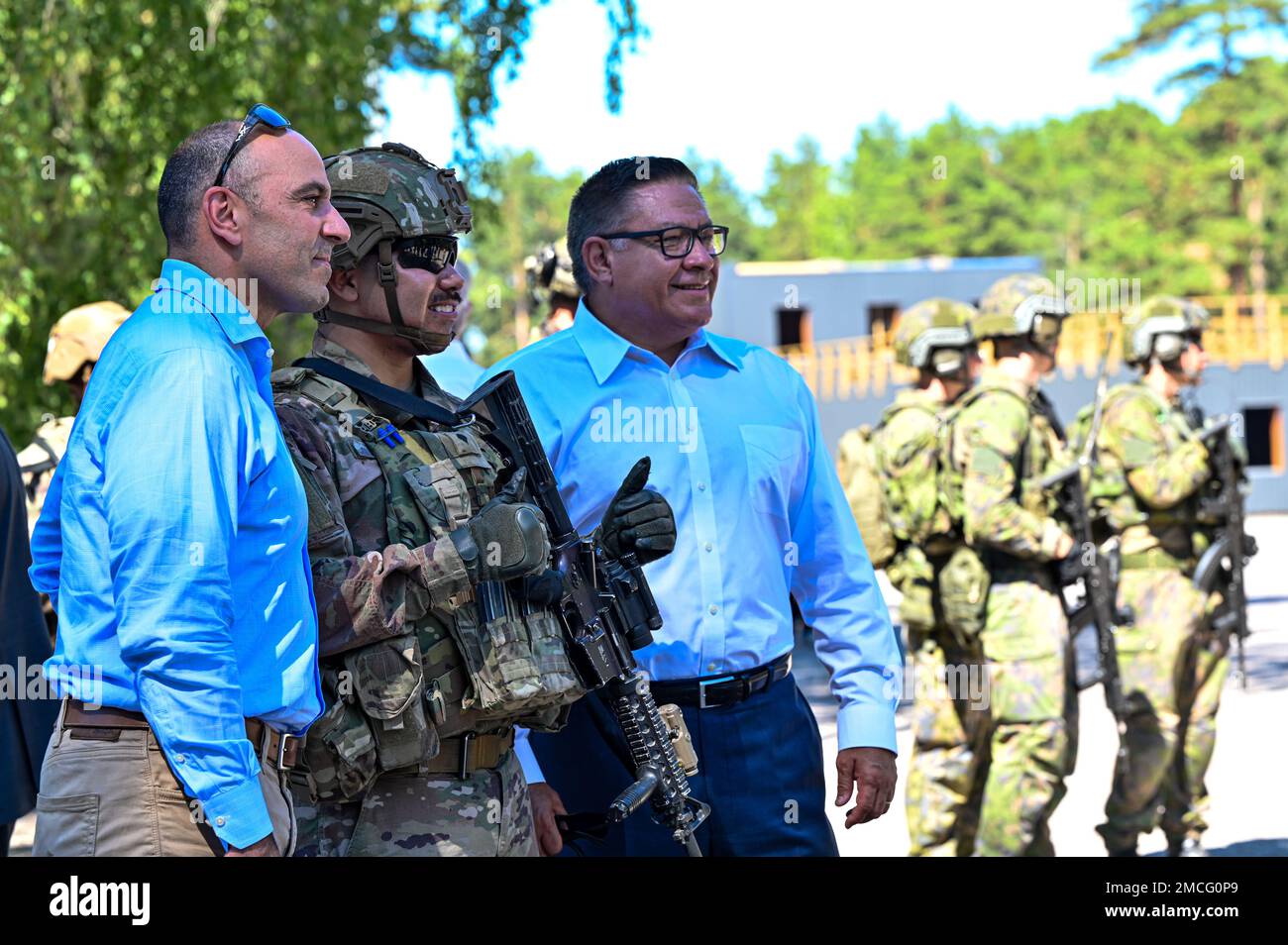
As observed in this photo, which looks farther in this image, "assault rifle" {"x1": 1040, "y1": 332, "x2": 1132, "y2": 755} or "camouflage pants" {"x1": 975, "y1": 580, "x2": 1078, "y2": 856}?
"assault rifle" {"x1": 1040, "y1": 332, "x2": 1132, "y2": 755}

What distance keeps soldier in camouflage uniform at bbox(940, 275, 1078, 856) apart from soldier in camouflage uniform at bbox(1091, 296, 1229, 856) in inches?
22.4

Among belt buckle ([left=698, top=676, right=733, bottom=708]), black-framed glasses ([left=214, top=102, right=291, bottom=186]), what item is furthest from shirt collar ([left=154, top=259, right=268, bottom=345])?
belt buckle ([left=698, top=676, right=733, bottom=708])

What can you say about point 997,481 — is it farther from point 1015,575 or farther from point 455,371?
point 455,371

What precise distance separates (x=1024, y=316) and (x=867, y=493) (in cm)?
190

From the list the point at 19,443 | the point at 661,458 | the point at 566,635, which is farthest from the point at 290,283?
the point at 19,443

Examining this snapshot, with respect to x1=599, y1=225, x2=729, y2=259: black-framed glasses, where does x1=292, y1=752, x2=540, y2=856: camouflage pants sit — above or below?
below

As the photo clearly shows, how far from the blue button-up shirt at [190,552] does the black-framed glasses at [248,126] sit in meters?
0.19

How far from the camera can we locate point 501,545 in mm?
2926

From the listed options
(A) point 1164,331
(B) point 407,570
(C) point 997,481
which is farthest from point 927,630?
(B) point 407,570

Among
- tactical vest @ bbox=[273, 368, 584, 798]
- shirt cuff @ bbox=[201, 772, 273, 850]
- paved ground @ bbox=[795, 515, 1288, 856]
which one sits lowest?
paved ground @ bbox=[795, 515, 1288, 856]

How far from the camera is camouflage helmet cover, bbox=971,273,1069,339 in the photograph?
22.5 ft

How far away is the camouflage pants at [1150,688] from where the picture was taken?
7121mm

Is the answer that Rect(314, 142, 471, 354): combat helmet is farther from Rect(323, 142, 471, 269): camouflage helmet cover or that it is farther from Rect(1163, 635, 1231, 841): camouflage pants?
Rect(1163, 635, 1231, 841): camouflage pants
